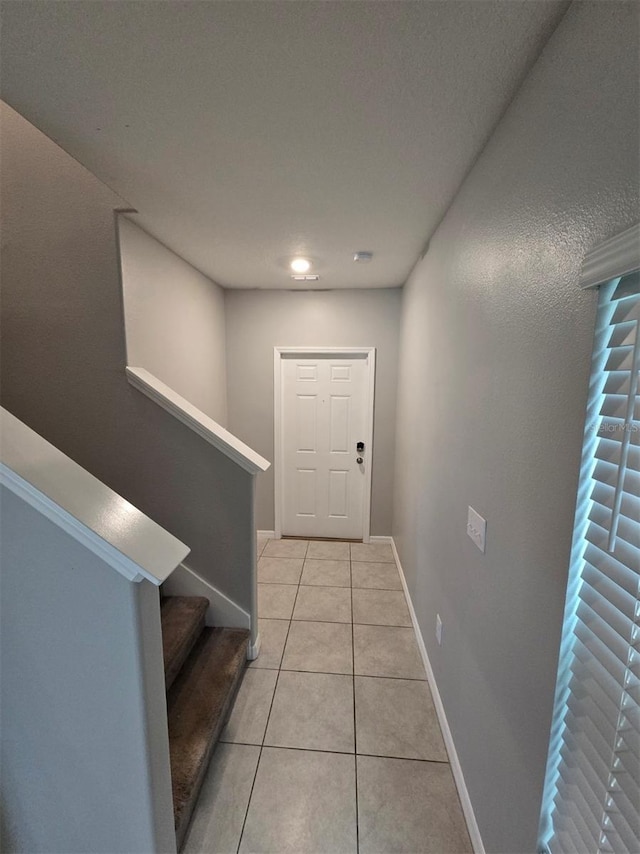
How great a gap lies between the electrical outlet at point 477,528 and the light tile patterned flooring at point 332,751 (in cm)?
106

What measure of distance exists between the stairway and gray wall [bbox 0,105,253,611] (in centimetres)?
22

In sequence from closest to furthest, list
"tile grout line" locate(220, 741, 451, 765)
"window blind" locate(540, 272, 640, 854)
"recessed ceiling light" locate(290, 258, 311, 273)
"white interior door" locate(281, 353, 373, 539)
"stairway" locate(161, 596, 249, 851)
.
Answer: "window blind" locate(540, 272, 640, 854) < "stairway" locate(161, 596, 249, 851) < "tile grout line" locate(220, 741, 451, 765) < "recessed ceiling light" locate(290, 258, 311, 273) < "white interior door" locate(281, 353, 373, 539)

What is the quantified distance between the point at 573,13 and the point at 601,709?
1.42 meters

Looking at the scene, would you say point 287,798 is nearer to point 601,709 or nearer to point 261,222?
point 601,709

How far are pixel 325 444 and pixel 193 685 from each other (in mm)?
2183

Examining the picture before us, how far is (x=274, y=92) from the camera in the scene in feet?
3.18

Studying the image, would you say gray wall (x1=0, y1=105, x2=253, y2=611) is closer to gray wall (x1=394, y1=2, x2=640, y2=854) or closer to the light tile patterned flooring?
the light tile patterned flooring

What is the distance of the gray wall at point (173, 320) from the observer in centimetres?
187

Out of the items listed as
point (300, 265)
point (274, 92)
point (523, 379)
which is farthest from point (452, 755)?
point (300, 265)

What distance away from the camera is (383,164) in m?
1.28

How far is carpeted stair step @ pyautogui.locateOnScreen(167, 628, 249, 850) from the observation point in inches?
48.6

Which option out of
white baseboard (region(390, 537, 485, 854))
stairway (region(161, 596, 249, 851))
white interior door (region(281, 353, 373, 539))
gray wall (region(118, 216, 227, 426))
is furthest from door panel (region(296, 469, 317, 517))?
stairway (region(161, 596, 249, 851))

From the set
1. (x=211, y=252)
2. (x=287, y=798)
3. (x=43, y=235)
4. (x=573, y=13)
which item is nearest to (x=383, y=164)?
(x=573, y=13)

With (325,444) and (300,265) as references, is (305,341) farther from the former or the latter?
(325,444)
